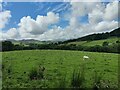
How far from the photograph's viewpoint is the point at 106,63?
32312 millimetres

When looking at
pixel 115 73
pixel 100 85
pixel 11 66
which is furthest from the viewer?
pixel 11 66

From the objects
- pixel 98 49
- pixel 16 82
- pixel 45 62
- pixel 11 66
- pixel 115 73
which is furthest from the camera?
pixel 98 49

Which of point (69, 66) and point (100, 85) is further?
point (69, 66)

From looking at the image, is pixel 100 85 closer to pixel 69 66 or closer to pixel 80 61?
pixel 69 66

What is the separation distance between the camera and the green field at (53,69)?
72.8ft

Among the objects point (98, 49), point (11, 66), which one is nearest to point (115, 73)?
point (11, 66)

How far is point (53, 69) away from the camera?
2819 centimetres

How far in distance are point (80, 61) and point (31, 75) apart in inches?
397

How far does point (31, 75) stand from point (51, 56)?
12579mm

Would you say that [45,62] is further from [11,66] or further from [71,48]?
[71,48]

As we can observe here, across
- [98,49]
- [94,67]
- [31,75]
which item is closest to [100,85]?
[31,75]

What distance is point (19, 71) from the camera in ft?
90.1

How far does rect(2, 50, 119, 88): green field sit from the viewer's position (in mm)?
22188

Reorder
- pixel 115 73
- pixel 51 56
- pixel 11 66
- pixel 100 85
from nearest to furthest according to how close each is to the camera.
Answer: pixel 100 85 < pixel 115 73 < pixel 11 66 < pixel 51 56
